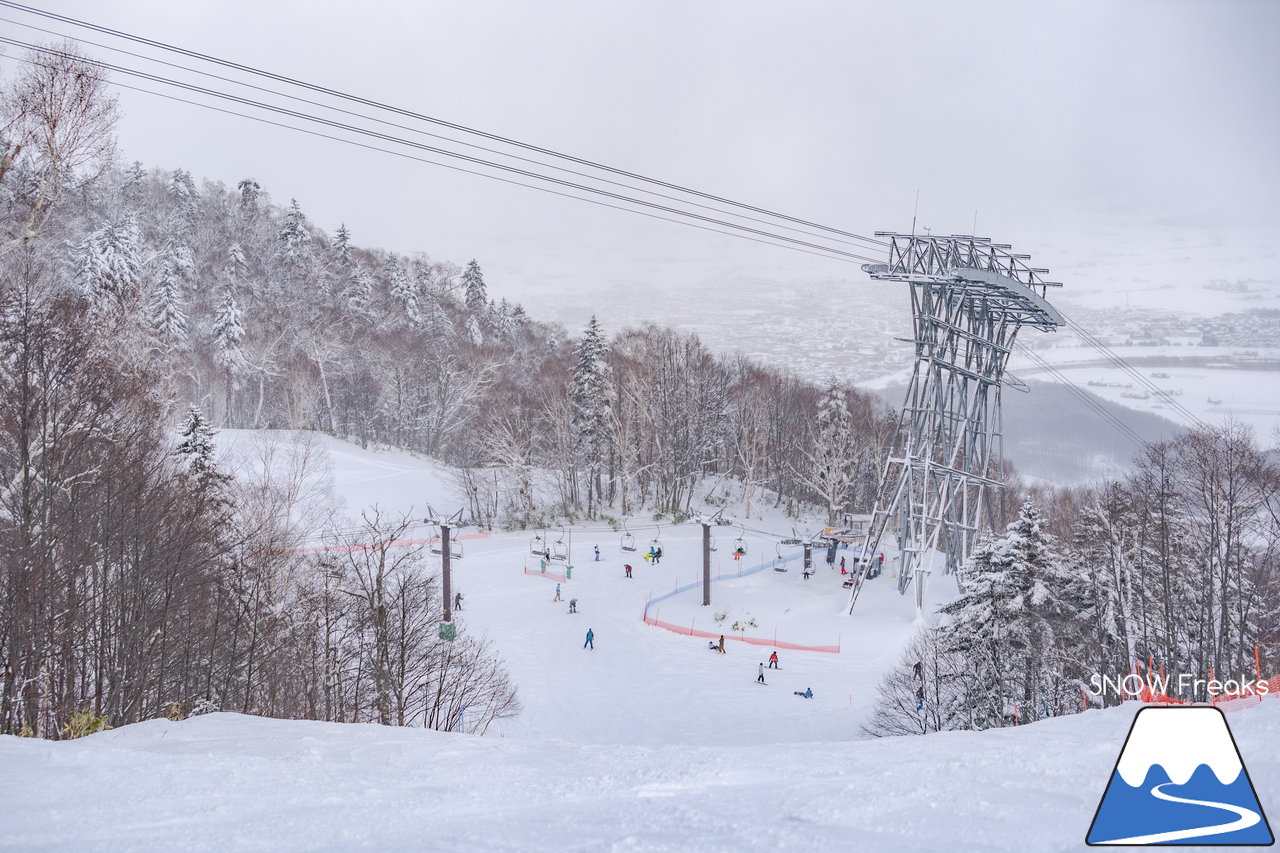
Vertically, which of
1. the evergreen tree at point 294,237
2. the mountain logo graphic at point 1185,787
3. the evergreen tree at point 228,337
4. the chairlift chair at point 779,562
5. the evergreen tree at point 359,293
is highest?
the evergreen tree at point 294,237

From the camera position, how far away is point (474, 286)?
80.1 meters

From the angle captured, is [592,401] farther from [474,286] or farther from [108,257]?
[474,286]

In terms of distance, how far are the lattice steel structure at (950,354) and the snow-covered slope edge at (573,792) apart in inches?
828

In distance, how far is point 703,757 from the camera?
662cm

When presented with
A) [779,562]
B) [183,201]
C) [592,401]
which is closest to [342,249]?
[183,201]

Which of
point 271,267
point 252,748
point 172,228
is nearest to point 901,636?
point 252,748

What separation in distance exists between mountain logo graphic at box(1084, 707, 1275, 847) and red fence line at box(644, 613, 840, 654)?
2216cm

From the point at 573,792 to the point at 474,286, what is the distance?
78202 millimetres

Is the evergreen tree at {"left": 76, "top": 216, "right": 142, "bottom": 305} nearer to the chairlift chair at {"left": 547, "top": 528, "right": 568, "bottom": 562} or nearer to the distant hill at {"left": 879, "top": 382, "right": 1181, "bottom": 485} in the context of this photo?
the chairlift chair at {"left": 547, "top": 528, "right": 568, "bottom": 562}

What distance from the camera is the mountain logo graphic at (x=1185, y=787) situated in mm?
3049

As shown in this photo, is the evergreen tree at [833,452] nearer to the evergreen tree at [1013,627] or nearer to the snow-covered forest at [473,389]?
the snow-covered forest at [473,389]

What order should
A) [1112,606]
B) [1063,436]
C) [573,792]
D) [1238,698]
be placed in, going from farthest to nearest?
1. [1063,436]
2. [1112,606]
3. [1238,698]
4. [573,792]

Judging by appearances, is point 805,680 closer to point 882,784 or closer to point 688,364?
point 882,784

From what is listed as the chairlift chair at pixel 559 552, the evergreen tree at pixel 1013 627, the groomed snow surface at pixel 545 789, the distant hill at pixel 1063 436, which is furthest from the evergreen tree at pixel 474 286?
the groomed snow surface at pixel 545 789
